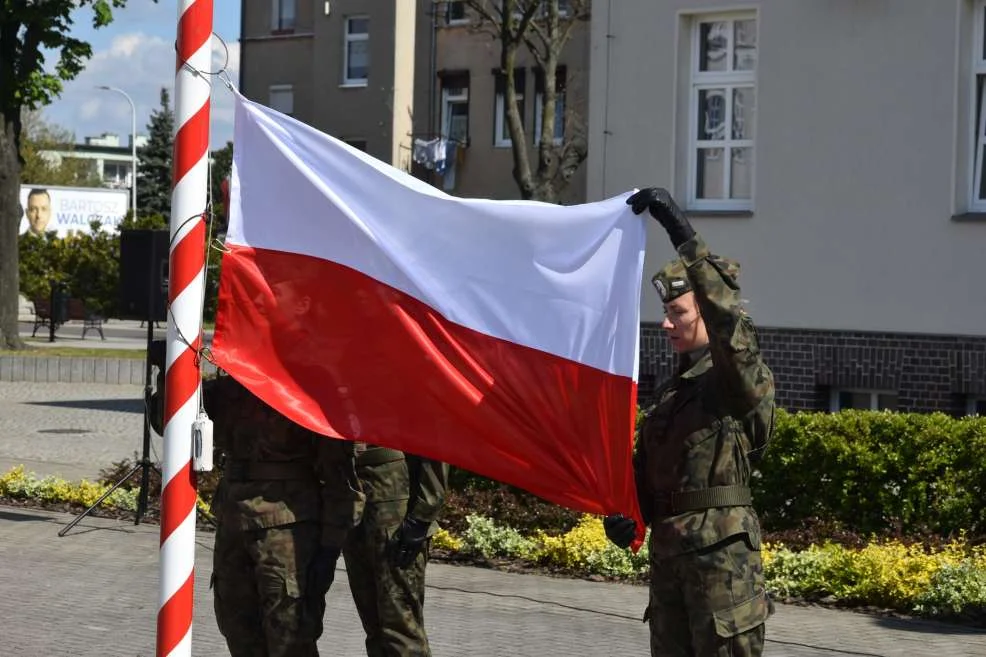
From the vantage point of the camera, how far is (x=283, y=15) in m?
50.8

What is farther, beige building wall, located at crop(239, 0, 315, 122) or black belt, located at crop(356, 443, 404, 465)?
beige building wall, located at crop(239, 0, 315, 122)

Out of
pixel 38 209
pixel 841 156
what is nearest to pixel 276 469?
pixel 841 156

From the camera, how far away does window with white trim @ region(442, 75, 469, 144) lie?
44.5m

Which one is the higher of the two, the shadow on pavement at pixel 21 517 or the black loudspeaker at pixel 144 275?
the black loudspeaker at pixel 144 275

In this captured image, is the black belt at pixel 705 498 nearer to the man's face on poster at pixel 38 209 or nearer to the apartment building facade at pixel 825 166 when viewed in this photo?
the apartment building facade at pixel 825 166

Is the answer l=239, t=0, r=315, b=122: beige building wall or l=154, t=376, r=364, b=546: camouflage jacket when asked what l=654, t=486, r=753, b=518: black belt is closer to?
l=154, t=376, r=364, b=546: camouflage jacket

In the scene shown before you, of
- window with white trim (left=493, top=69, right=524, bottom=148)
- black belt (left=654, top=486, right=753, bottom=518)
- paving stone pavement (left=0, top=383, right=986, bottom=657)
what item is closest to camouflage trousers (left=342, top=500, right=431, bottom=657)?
black belt (left=654, top=486, right=753, bottom=518)

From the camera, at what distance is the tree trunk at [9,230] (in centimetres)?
3136

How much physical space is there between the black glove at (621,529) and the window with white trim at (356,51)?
43574 mm

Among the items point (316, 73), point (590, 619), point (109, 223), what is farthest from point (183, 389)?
point (109, 223)

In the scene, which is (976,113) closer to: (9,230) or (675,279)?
(675,279)

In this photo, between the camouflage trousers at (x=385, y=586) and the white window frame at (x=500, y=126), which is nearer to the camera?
the camouflage trousers at (x=385, y=586)

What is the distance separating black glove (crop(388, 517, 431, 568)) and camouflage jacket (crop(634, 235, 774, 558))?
1156 mm

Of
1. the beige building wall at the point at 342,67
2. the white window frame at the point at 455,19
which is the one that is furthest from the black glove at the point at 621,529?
the beige building wall at the point at 342,67
